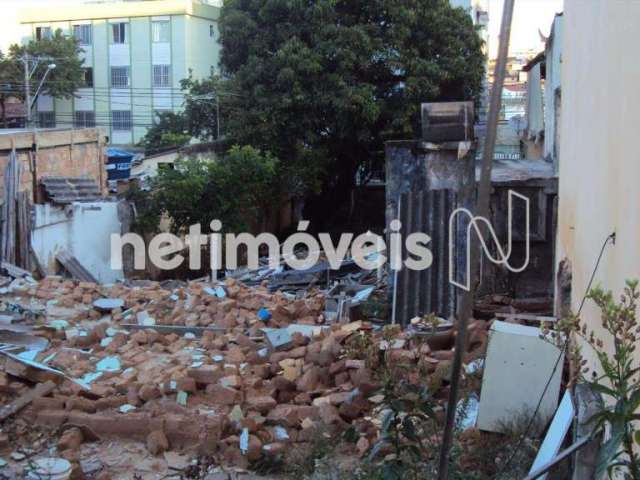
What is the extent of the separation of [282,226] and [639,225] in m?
19.8

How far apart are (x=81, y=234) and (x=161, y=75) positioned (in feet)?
59.9

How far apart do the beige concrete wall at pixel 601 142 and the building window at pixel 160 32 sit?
27317 millimetres

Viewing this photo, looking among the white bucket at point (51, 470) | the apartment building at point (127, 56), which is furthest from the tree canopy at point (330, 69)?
the white bucket at point (51, 470)

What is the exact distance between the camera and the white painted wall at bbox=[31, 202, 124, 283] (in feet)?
44.5

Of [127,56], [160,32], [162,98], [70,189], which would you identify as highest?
[160,32]

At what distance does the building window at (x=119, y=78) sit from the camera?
105ft

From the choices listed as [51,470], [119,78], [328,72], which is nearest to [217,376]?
[51,470]

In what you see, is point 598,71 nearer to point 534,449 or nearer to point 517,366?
point 517,366

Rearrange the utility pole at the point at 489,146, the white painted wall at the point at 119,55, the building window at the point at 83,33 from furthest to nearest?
1. the building window at the point at 83,33
2. the white painted wall at the point at 119,55
3. the utility pole at the point at 489,146

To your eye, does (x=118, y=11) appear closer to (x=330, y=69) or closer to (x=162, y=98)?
(x=162, y=98)

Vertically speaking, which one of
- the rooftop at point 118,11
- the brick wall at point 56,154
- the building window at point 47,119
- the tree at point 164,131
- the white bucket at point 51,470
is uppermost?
the rooftop at point 118,11

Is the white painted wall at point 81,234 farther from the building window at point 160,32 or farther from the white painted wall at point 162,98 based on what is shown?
the building window at point 160,32

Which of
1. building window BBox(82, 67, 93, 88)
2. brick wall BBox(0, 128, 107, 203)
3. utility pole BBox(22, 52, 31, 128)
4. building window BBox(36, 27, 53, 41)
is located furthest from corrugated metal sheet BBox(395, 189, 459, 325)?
building window BBox(36, 27, 53, 41)

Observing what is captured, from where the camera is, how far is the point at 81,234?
577 inches
